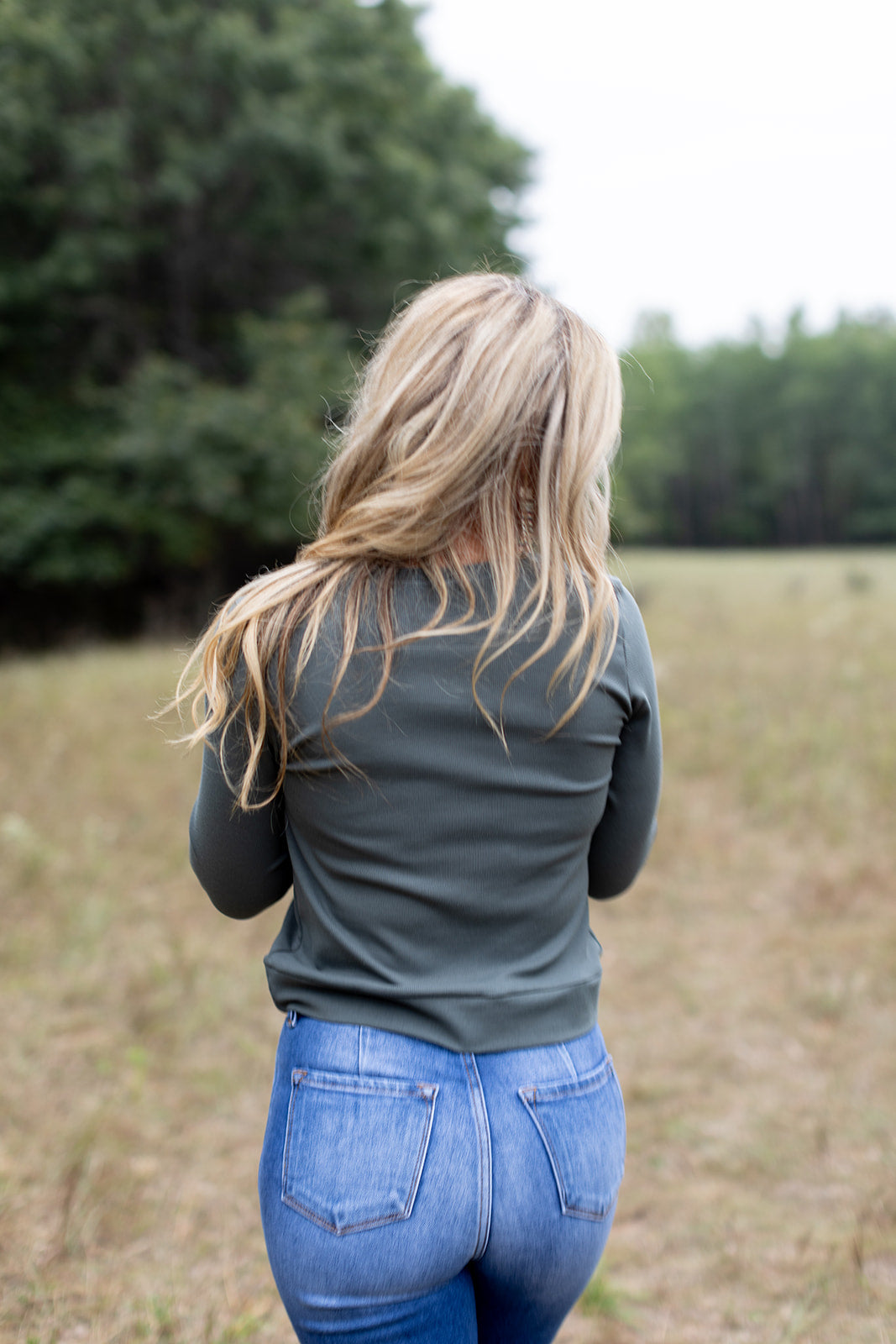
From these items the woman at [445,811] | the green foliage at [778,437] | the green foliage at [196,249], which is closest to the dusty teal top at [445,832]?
the woman at [445,811]

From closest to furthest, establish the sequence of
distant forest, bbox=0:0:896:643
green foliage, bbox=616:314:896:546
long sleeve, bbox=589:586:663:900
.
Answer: long sleeve, bbox=589:586:663:900 < distant forest, bbox=0:0:896:643 < green foliage, bbox=616:314:896:546

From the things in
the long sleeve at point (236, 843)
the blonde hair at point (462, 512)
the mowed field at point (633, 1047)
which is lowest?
the mowed field at point (633, 1047)

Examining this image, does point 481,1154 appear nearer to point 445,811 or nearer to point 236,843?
point 445,811

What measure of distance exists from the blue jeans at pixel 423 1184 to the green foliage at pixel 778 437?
51.6 metres

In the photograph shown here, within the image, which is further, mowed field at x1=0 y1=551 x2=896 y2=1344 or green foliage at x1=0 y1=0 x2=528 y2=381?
green foliage at x1=0 y1=0 x2=528 y2=381

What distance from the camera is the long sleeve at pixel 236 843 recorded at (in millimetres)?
1275

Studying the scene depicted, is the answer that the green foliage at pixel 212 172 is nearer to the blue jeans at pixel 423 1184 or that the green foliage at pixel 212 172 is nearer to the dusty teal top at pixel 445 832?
the dusty teal top at pixel 445 832

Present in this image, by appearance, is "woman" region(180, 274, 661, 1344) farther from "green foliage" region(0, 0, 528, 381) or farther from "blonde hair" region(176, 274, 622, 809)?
"green foliage" region(0, 0, 528, 381)

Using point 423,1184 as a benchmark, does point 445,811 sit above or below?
above

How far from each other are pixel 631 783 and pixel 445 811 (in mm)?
321

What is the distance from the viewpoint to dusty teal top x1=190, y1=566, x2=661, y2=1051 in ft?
3.83

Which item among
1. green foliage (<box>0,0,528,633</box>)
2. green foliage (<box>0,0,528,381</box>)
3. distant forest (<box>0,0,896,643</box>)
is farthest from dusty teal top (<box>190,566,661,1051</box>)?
green foliage (<box>0,0,528,633</box>)

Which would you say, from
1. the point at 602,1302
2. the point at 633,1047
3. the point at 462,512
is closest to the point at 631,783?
the point at 462,512

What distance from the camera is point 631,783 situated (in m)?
1.36
